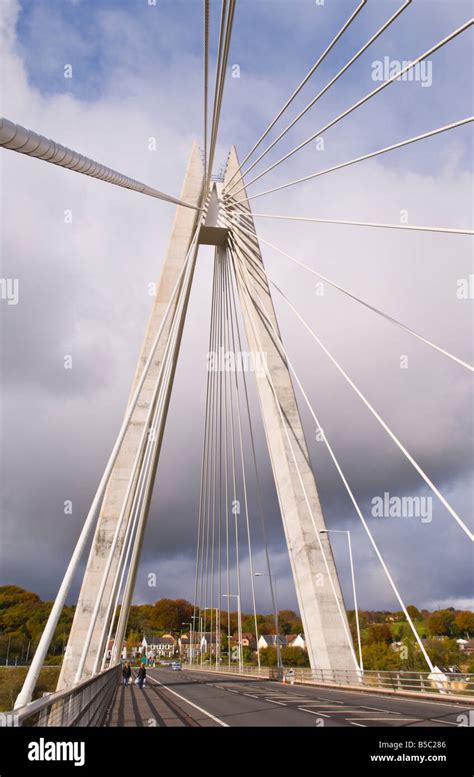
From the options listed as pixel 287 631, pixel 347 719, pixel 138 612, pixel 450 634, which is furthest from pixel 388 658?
pixel 138 612

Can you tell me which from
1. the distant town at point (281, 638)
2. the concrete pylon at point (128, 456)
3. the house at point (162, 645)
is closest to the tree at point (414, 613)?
the distant town at point (281, 638)

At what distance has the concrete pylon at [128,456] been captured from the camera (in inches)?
763

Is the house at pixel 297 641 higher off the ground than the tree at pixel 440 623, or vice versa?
the tree at pixel 440 623

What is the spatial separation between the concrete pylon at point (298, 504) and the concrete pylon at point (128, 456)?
2.08 metres

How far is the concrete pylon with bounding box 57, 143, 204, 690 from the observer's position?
63.6ft

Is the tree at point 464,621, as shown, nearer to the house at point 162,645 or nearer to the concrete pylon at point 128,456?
the house at point 162,645

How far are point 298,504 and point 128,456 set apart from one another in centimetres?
586

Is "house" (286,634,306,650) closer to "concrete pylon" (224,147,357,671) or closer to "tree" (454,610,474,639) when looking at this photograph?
"tree" (454,610,474,639)

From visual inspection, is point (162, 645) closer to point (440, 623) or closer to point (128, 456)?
point (440, 623)

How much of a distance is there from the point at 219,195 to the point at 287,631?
11594 cm

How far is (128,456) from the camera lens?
71.9 ft

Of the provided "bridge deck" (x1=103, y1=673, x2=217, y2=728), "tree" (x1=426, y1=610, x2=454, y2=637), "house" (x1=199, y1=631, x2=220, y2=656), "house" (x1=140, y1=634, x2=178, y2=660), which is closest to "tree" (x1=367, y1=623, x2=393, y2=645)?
"tree" (x1=426, y1=610, x2=454, y2=637)

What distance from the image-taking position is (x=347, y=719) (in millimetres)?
10430
